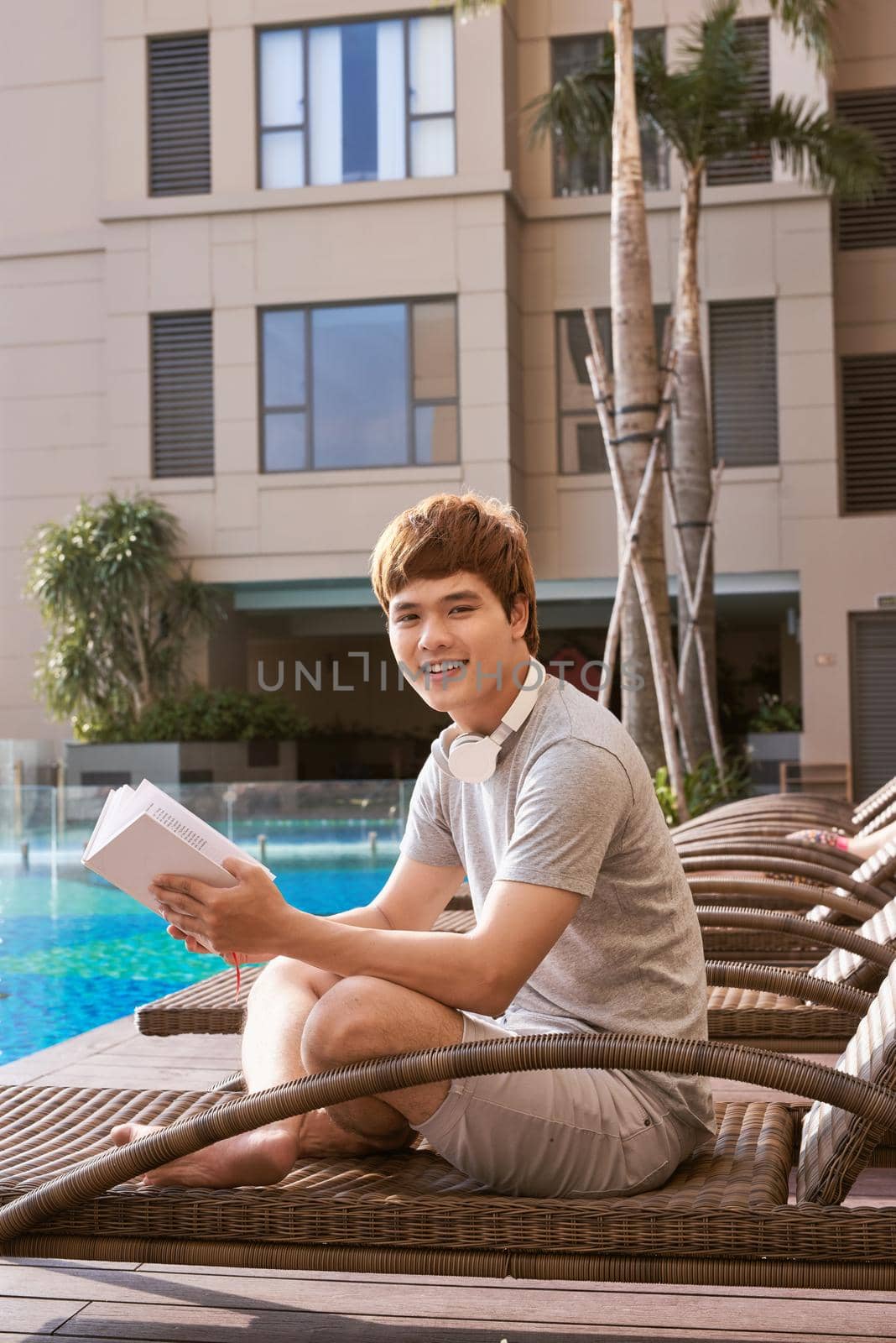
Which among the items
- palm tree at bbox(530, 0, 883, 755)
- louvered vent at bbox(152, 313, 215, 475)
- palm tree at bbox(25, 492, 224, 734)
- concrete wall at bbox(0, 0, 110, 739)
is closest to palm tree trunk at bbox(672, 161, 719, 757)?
palm tree at bbox(530, 0, 883, 755)

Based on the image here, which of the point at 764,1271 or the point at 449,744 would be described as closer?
the point at 764,1271

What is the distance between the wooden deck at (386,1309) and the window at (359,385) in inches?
558

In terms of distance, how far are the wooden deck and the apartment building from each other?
13605mm

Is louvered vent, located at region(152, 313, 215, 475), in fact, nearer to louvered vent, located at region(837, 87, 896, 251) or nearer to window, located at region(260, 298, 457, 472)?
window, located at region(260, 298, 457, 472)

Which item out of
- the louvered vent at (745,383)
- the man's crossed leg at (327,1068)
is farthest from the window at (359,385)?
the man's crossed leg at (327,1068)

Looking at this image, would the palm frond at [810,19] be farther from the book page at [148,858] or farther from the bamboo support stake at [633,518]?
the book page at [148,858]

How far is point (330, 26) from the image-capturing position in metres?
16.5

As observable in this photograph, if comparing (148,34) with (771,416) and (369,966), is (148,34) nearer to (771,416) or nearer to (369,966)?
(771,416)

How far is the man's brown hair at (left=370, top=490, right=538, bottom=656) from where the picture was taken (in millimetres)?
2041

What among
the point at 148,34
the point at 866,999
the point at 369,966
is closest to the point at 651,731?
the point at 866,999

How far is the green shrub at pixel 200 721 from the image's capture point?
52.1ft

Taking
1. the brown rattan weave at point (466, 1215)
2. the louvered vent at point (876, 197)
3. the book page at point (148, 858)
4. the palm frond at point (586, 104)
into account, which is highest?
the louvered vent at point (876, 197)

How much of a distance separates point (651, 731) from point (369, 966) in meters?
7.88

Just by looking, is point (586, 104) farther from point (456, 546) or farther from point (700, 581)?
point (456, 546)
